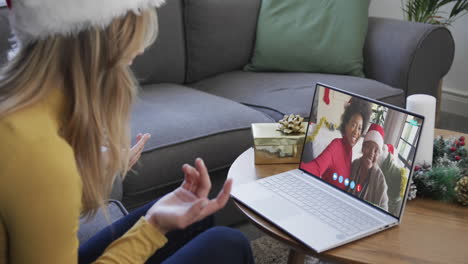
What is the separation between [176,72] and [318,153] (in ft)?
3.82

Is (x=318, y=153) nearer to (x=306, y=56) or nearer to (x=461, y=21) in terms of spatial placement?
(x=306, y=56)

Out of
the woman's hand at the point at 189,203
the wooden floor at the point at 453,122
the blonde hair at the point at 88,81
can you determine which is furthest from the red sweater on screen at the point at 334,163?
the wooden floor at the point at 453,122

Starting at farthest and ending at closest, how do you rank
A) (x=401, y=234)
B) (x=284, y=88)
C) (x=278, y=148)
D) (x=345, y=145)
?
(x=284, y=88), (x=278, y=148), (x=345, y=145), (x=401, y=234)

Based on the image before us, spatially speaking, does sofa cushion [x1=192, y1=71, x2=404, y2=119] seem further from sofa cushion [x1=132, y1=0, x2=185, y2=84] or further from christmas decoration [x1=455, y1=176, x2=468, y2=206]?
christmas decoration [x1=455, y1=176, x2=468, y2=206]

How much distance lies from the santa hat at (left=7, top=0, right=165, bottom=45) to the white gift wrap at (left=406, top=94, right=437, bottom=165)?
74cm

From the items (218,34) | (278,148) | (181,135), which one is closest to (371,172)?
(278,148)

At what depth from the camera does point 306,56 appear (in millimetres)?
2307

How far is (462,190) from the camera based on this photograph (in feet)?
3.76

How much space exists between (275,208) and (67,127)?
1.60 ft

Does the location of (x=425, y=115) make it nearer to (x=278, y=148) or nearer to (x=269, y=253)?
(x=278, y=148)

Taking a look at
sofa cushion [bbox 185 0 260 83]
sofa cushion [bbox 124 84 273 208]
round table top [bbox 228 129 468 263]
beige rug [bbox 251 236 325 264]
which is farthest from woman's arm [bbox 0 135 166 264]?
sofa cushion [bbox 185 0 260 83]

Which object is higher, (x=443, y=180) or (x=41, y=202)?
(x=41, y=202)

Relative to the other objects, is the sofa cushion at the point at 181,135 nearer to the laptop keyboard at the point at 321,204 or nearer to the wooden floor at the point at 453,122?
the laptop keyboard at the point at 321,204

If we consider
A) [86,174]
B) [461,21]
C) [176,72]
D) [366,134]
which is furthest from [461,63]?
[86,174]
